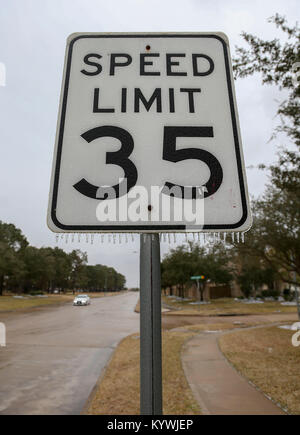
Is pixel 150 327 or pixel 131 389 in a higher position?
pixel 150 327

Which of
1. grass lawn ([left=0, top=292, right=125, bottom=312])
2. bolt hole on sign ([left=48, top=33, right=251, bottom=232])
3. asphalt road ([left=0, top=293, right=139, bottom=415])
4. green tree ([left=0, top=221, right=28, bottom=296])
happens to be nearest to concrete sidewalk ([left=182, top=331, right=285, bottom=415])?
asphalt road ([left=0, top=293, right=139, bottom=415])

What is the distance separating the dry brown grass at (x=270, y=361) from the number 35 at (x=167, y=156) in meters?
5.09

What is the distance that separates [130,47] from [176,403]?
539 centimetres

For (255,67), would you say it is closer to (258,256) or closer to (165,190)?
(165,190)

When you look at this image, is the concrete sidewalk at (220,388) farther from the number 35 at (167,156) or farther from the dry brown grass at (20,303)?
the dry brown grass at (20,303)

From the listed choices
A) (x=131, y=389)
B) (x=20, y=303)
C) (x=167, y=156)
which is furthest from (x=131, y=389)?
(x=20, y=303)

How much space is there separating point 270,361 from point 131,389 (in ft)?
13.7

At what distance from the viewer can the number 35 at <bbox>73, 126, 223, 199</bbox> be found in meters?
1.06

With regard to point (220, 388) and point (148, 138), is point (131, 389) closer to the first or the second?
point (220, 388)

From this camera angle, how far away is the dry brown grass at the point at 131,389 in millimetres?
5008

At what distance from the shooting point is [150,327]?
1.02 meters

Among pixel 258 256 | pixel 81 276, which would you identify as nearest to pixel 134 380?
pixel 258 256

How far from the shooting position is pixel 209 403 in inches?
201

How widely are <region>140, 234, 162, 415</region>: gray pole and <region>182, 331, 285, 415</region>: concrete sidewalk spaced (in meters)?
4.45
